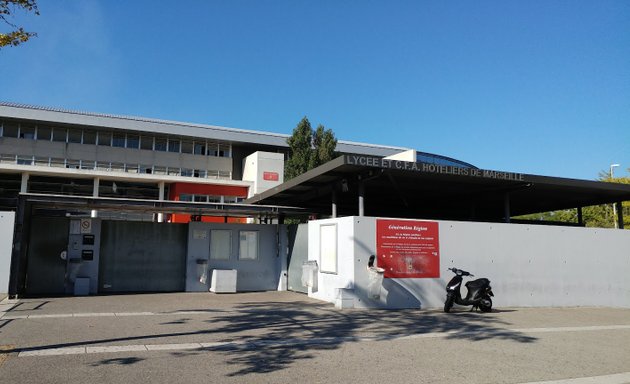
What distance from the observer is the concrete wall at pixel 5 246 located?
15.3 meters

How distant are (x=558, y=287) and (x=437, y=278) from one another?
4.78 meters

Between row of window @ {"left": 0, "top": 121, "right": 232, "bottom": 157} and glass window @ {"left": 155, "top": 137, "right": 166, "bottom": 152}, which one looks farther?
glass window @ {"left": 155, "top": 137, "right": 166, "bottom": 152}

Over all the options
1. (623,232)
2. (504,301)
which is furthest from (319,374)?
(623,232)

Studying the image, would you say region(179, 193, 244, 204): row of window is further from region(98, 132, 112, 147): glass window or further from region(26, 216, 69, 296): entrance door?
region(26, 216, 69, 296): entrance door

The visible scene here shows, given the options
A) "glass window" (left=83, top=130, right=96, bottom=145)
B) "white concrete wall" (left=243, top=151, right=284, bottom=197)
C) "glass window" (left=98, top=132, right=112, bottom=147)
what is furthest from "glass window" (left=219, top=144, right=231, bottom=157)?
"glass window" (left=83, top=130, right=96, bottom=145)

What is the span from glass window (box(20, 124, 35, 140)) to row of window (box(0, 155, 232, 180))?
62.3 inches

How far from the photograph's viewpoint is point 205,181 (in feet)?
131

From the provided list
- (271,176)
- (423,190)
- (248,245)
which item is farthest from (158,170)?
(423,190)

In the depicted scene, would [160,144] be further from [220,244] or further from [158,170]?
[220,244]

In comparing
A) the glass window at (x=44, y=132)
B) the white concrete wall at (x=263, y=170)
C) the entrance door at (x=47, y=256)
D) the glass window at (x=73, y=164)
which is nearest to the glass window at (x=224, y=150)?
the white concrete wall at (x=263, y=170)

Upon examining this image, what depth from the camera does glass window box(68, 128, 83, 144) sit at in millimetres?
38031

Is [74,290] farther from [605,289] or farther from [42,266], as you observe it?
[605,289]

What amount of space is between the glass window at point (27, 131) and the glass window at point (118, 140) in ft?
18.2

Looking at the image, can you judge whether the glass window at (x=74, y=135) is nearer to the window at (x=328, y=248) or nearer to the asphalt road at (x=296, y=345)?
the asphalt road at (x=296, y=345)
